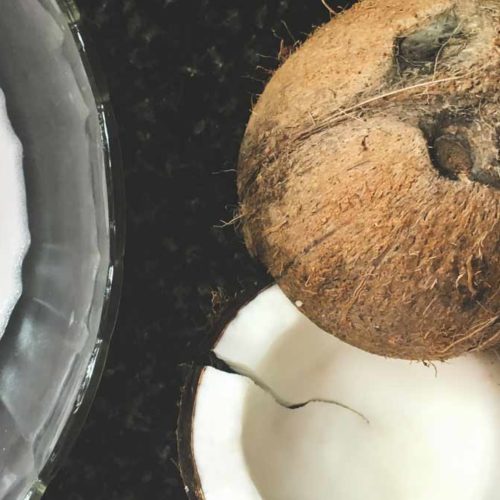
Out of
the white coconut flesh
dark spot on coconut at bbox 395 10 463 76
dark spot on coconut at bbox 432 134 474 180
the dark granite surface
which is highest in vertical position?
dark spot on coconut at bbox 395 10 463 76

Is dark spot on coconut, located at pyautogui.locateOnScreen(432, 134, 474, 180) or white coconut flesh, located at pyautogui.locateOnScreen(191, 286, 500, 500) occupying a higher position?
dark spot on coconut, located at pyautogui.locateOnScreen(432, 134, 474, 180)

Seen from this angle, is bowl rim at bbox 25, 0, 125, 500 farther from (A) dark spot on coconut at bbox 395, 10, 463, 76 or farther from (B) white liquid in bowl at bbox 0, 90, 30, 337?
(A) dark spot on coconut at bbox 395, 10, 463, 76

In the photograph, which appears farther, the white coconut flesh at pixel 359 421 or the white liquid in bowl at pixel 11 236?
the white coconut flesh at pixel 359 421

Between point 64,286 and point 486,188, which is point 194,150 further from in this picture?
point 486,188

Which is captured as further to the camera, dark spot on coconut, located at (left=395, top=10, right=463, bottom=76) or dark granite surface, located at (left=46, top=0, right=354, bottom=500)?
dark granite surface, located at (left=46, top=0, right=354, bottom=500)

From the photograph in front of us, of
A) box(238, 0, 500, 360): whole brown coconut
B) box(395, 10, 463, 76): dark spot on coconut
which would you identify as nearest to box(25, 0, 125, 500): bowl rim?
box(238, 0, 500, 360): whole brown coconut

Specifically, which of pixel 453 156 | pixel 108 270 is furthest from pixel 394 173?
pixel 108 270

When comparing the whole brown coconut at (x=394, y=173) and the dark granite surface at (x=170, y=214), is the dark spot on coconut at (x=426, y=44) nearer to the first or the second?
the whole brown coconut at (x=394, y=173)

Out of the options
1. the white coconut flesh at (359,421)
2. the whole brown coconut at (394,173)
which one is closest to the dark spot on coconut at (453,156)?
the whole brown coconut at (394,173)
